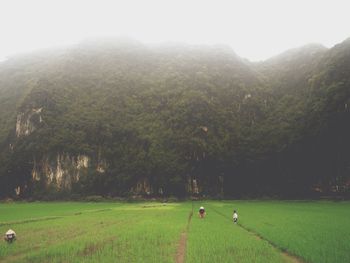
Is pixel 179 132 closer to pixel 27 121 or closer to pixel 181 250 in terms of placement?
pixel 27 121

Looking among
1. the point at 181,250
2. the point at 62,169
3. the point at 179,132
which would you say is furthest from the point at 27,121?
the point at 181,250

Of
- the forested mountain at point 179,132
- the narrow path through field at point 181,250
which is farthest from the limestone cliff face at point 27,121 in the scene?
the narrow path through field at point 181,250

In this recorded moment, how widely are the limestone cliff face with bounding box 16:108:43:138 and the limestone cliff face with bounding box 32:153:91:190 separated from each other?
12312 millimetres

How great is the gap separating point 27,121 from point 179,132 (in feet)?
136

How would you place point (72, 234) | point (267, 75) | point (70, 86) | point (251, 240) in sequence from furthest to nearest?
point (267, 75) < point (70, 86) < point (72, 234) < point (251, 240)

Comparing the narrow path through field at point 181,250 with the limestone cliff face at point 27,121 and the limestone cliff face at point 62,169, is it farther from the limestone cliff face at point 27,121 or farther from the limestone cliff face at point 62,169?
the limestone cliff face at point 27,121

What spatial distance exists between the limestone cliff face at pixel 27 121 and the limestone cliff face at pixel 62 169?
40.4 feet

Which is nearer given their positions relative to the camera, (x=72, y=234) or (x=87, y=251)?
(x=87, y=251)

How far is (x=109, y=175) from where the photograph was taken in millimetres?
84250

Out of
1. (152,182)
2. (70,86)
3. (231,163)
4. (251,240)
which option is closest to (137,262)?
Result: (251,240)

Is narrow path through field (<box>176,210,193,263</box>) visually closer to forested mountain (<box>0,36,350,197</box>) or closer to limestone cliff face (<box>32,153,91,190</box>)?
forested mountain (<box>0,36,350,197</box>)

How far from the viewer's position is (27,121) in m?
93.6

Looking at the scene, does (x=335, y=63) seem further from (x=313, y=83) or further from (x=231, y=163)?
(x=231, y=163)

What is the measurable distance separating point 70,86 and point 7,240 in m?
98.7
